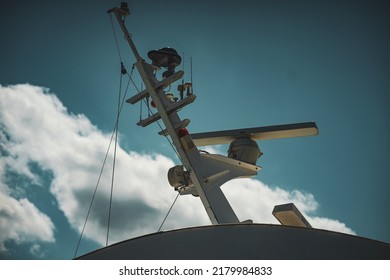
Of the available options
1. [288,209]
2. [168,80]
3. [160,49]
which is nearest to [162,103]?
[168,80]

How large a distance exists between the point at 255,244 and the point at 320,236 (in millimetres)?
906

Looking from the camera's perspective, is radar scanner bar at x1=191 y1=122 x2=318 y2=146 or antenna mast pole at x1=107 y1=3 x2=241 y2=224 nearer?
antenna mast pole at x1=107 y1=3 x2=241 y2=224

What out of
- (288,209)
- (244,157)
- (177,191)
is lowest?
(288,209)

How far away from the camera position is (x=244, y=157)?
34.8ft

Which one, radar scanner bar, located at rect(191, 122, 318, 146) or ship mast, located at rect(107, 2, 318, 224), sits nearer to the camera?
ship mast, located at rect(107, 2, 318, 224)

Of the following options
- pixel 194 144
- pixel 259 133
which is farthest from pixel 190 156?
pixel 259 133

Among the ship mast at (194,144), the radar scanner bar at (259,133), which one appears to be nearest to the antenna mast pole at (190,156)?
the ship mast at (194,144)

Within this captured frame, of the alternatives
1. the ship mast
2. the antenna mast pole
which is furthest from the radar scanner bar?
the antenna mast pole

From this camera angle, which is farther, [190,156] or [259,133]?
[259,133]

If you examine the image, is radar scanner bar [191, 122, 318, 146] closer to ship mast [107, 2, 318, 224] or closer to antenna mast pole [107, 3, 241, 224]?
ship mast [107, 2, 318, 224]

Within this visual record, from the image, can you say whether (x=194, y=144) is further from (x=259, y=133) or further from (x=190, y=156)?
(x=259, y=133)

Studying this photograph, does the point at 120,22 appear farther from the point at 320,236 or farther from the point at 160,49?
the point at 320,236

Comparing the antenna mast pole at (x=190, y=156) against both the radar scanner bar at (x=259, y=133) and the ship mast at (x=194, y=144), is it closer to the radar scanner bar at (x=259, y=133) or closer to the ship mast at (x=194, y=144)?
the ship mast at (x=194, y=144)
